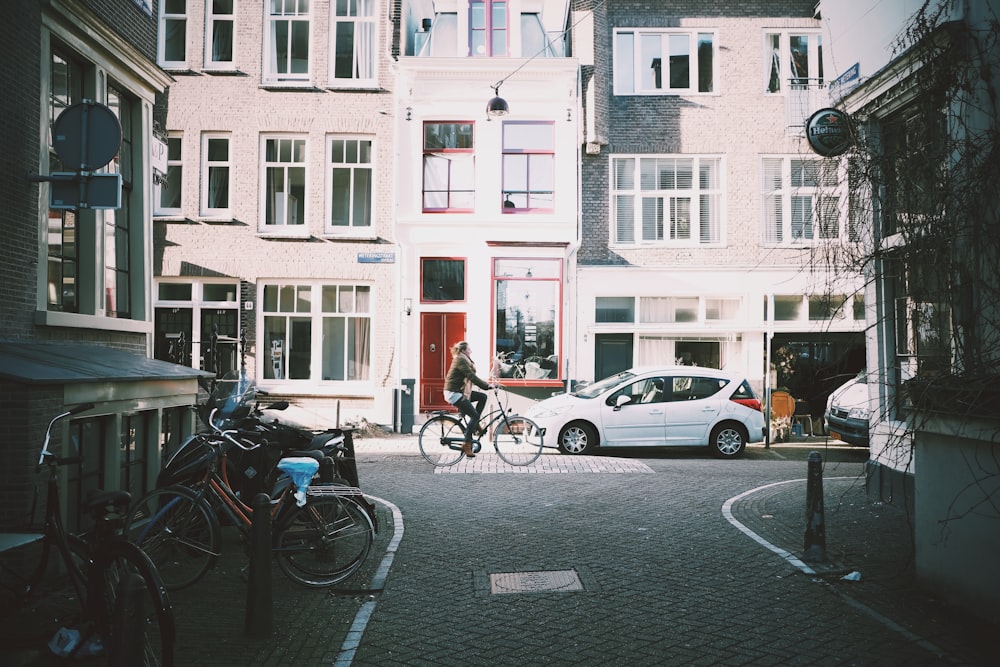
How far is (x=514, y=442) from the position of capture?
13.4m

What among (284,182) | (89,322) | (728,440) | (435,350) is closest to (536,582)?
(89,322)

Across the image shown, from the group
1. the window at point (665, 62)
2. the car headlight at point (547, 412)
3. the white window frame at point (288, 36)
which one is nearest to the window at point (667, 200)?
the window at point (665, 62)

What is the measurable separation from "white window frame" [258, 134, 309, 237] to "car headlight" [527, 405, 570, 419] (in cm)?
797

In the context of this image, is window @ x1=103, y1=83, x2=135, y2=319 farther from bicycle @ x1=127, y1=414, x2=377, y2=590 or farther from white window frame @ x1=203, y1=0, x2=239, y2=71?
white window frame @ x1=203, y1=0, x2=239, y2=71

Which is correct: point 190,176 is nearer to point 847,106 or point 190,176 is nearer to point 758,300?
point 758,300

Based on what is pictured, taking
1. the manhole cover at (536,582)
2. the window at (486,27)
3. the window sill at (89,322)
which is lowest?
the manhole cover at (536,582)

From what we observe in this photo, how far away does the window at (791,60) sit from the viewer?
20.3m

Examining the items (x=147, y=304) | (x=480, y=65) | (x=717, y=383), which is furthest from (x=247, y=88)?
(x=717, y=383)

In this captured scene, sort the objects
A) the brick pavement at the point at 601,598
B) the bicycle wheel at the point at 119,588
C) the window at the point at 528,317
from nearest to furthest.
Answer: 1. the bicycle wheel at the point at 119,588
2. the brick pavement at the point at 601,598
3. the window at the point at 528,317

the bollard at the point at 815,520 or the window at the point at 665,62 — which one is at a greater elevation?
the window at the point at 665,62

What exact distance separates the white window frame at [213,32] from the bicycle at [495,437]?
1139cm

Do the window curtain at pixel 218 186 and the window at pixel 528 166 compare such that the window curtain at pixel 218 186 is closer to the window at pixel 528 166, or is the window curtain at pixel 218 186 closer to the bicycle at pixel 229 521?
the window at pixel 528 166

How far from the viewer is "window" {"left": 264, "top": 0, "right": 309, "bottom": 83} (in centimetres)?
1995

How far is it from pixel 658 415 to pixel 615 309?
5.31 m
